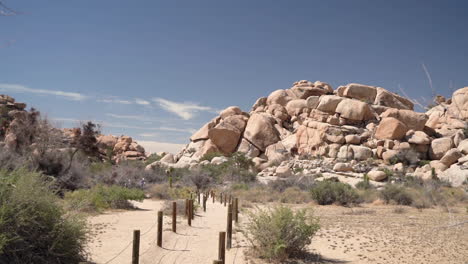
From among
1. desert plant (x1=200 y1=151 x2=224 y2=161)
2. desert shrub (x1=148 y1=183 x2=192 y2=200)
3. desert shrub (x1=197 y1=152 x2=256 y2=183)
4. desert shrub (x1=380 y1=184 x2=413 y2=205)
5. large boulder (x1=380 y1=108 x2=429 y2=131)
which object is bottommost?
desert shrub (x1=148 y1=183 x2=192 y2=200)

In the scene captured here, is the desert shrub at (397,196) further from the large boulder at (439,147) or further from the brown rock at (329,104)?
the brown rock at (329,104)

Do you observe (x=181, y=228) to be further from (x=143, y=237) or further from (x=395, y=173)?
(x=395, y=173)

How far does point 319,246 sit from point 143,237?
5081 mm

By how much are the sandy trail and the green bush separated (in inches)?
59.4

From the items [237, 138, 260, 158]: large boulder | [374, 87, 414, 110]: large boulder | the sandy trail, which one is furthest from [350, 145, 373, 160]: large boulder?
the sandy trail

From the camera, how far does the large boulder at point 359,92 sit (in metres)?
59.9

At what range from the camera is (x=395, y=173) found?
137ft

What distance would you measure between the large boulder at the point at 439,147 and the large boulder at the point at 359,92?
13101mm

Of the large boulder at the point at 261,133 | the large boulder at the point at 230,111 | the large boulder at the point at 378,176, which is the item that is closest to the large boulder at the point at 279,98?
the large boulder at the point at 230,111

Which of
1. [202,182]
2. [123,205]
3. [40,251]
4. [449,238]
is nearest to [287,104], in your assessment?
[202,182]

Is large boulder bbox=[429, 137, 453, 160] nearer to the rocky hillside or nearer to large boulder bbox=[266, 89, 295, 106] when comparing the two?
the rocky hillside

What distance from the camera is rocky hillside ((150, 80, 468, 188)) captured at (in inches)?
1745

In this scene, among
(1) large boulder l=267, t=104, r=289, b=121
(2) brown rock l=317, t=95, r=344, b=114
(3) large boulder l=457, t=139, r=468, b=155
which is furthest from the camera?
(1) large boulder l=267, t=104, r=289, b=121

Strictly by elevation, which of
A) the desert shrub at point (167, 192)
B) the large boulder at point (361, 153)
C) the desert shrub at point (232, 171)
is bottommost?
the desert shrub at point (167, 192)
